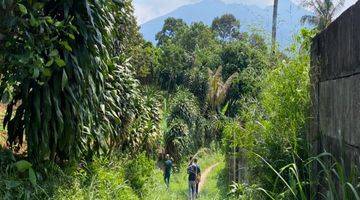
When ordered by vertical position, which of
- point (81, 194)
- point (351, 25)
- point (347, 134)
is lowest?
point (81, 194)

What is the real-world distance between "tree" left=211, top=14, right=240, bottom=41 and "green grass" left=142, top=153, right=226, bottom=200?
35.6 metres

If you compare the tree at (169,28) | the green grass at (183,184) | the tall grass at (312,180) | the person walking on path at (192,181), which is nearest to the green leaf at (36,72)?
the tall grass at (312,180)

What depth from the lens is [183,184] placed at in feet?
66.7

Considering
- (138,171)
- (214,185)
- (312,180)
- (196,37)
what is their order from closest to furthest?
(312,180) → (138,171) → (214,185) → (196,37)

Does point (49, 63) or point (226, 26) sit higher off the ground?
point (226, 26)

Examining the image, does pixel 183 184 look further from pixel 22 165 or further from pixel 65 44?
pixel 65 44

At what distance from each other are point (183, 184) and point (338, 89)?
1597 centimetres

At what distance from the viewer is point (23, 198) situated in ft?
21.7

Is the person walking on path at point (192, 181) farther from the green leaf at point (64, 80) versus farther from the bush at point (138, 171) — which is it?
the green leaf at point (64, 80)

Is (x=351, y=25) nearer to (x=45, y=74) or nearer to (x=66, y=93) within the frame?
(x=45, y=74)

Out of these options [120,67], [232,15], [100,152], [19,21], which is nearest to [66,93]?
[19,21]

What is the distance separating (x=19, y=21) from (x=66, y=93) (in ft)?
4.19

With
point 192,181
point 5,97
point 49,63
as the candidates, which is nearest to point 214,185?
point 192,181

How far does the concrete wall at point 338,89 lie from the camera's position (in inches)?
165
